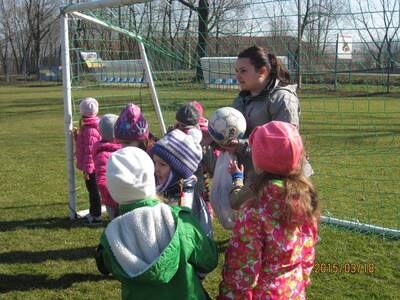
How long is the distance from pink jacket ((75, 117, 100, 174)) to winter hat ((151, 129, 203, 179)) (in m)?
2.83

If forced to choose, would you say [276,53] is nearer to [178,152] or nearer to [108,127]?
[108,127]

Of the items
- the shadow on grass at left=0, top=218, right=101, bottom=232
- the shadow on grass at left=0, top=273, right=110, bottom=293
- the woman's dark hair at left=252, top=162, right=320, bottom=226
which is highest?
the woman's dark hair at left=252, top=162, right=320, bottom=226

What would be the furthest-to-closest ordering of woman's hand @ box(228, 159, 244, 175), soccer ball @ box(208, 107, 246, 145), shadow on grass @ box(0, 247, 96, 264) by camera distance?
shadow on grass @ box(0, 247, 96, 264), soccer ball @ box(208, 107, 246, 145), woman's hand @ box(228, 159, 244, 175)

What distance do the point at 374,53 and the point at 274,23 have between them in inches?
39.7

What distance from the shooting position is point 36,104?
24.9m

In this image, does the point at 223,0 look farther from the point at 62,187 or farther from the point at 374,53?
the point at 62,187

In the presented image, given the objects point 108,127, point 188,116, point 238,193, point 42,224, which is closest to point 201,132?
point 188,116

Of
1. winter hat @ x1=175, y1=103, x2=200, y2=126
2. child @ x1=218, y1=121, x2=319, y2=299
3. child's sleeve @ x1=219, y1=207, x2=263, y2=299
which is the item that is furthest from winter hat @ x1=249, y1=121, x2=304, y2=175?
winter hat @ x1=175, y1=103, x2=200, y2=126

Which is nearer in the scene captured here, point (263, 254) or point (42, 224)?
point (263, 254)

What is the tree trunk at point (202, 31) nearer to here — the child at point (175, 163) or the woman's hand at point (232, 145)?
the woman's hand at point (232, 145)

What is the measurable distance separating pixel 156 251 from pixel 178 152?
0.81 metres

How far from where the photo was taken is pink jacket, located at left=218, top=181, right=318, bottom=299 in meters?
2.25

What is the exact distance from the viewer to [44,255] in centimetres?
475

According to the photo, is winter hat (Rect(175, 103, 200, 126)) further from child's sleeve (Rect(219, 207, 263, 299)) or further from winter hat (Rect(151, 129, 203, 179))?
child's sleeve (Rect(219, 207, 263, 299))
